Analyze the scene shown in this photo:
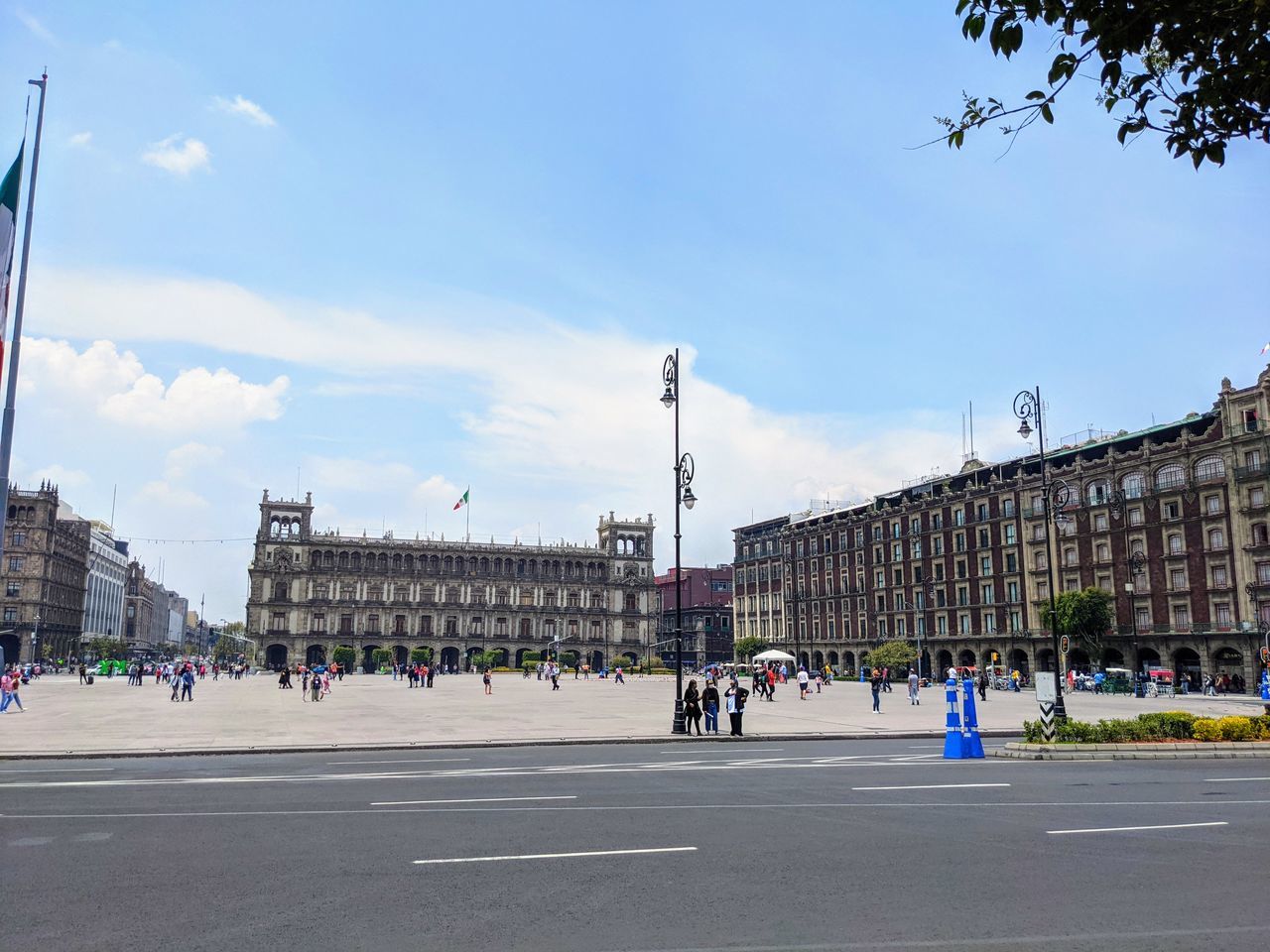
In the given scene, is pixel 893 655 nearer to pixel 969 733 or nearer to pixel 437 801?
pixel 969 733

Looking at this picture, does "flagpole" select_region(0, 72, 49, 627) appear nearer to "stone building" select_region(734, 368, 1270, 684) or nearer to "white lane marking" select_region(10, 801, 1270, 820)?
"white lane marking" select_region(10, 801, 1270, 820)

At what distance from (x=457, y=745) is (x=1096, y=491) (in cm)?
6434

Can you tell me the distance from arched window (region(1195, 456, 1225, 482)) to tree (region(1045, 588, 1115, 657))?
10.4 m

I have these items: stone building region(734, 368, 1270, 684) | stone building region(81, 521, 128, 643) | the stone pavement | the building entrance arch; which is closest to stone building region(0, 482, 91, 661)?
stone building region(81, 521, 128, 643)

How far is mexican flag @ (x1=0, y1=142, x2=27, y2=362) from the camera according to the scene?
20538 millimetres

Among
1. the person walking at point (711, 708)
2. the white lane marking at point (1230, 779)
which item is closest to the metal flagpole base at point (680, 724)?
the person walking at point (711, 708)

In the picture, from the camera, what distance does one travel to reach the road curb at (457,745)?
21.2 m

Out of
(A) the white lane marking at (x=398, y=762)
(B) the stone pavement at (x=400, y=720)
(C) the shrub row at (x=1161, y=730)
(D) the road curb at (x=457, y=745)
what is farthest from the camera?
(B) the stone pavement at (x=400, y=720)

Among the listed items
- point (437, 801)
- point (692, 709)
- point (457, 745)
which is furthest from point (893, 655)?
point (437, 801)

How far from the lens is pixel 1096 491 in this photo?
74.1 m

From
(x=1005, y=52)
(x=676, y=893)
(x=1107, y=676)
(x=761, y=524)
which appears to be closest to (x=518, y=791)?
(x=676, y=893)

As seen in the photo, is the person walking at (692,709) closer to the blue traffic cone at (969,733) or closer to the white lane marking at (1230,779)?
the blue traffic cone at (969,733)

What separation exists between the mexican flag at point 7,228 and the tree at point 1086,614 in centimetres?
6496

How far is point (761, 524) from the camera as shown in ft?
397
